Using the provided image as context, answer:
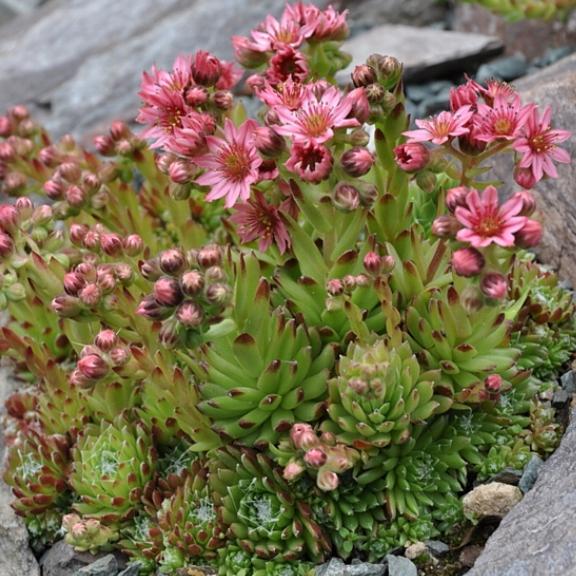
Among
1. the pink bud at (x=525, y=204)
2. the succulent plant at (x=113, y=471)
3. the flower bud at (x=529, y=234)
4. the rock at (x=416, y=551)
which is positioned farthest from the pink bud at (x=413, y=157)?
the succulent plant at (x=113, y=471)

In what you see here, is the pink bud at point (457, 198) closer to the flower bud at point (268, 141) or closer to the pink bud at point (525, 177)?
the pink bud at point (525, 177)

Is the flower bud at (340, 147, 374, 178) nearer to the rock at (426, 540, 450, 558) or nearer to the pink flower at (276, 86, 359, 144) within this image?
the pink flower at (276, 86, 359, 144)

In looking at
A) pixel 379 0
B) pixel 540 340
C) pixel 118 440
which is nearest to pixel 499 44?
pixel 379 0

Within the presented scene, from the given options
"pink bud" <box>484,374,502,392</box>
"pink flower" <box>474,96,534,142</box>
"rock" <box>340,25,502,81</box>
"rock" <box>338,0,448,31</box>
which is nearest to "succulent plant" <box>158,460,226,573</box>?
"pink bud" <box>484,374,502,392</box>

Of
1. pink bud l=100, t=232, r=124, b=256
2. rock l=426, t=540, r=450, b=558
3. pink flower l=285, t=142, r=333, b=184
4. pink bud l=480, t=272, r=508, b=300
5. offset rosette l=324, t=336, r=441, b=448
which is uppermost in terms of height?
pink flower l=285, t=142, r=333, b=184

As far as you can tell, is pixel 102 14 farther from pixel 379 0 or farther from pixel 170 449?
pixel 170 449

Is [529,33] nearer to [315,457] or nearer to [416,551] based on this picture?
[416,551]

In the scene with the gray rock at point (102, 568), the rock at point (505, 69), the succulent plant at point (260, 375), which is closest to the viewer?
the succulent plant at point (260, 375)
